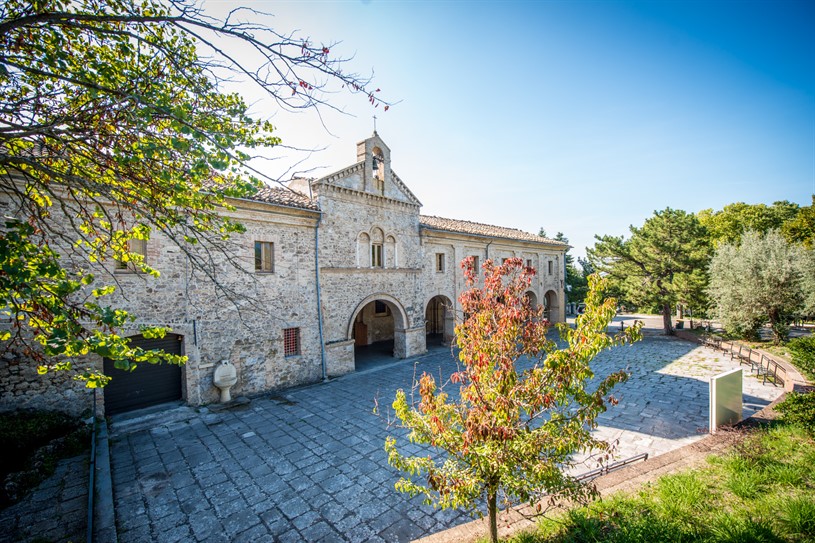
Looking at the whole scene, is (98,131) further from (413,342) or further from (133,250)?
(413,342)

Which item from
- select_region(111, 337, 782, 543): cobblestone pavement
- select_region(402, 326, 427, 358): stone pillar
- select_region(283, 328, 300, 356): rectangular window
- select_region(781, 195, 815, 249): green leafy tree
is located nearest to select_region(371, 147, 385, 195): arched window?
select_region(402, 326, 427, 358): stone pillar

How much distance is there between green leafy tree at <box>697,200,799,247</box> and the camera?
117 feet

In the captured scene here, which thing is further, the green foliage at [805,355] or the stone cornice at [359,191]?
the stone cornice at [359,191]

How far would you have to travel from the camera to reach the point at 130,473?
23.8 ft

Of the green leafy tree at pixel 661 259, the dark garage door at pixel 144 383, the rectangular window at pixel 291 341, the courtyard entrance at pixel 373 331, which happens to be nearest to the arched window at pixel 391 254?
the courtyard entrance at pixel 373 331

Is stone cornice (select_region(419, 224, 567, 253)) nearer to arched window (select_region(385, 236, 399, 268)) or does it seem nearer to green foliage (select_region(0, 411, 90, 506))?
arched window (select_region(385, 236, 399, 268))

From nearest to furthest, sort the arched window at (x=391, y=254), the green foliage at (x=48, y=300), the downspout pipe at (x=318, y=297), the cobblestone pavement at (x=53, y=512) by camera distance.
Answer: the green foliage at (x=48, y=300) → the cobblestone pavement at (x=53, y=512) → the downspout pipe at (x=318, y=297) → the arched window at (x=391, y=254)

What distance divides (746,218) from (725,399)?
40.8 m

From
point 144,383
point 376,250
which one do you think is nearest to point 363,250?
point 376,250

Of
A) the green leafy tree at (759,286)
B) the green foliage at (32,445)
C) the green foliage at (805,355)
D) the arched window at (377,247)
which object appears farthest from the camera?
the green leafy tree at (759,286)

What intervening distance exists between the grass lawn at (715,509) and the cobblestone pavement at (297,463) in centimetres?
180

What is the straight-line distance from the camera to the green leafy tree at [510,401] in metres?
3.87

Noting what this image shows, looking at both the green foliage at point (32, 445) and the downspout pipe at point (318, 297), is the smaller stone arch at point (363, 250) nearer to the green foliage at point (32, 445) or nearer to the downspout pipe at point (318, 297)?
Answer: the downspout pipe at point (318, 297)

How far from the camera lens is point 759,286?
18.2 meters
